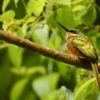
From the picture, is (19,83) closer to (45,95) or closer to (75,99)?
(45,95)

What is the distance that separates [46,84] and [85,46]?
811mm

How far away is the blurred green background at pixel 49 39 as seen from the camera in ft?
5.96

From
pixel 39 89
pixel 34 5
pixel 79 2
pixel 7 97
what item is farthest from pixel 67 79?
pixel 34 5

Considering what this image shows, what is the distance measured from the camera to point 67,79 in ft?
8.52

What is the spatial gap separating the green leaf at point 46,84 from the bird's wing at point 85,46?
2.29 ft

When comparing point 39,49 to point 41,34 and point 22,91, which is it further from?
point 22,91

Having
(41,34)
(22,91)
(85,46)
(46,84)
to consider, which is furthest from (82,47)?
(22,91)

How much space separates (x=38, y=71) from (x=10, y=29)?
3.11 ft

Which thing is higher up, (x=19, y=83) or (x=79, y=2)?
(x=79, y=2)

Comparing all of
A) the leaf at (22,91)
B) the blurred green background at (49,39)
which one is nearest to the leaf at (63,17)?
the blurred green background at (49,39)

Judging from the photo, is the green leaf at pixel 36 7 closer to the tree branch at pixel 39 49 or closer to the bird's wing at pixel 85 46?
the bird's wing at pixel 85 46

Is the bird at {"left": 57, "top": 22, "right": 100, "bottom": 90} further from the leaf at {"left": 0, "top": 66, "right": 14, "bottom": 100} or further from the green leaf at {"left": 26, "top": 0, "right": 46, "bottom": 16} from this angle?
the leaf at {"left": 0, "top": 66, "right": 14, "bottom": 100}

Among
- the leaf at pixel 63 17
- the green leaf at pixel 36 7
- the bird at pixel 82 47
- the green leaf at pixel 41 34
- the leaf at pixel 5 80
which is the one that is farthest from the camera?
the leaf at pixel 5 80

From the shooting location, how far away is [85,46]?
5.70ft
